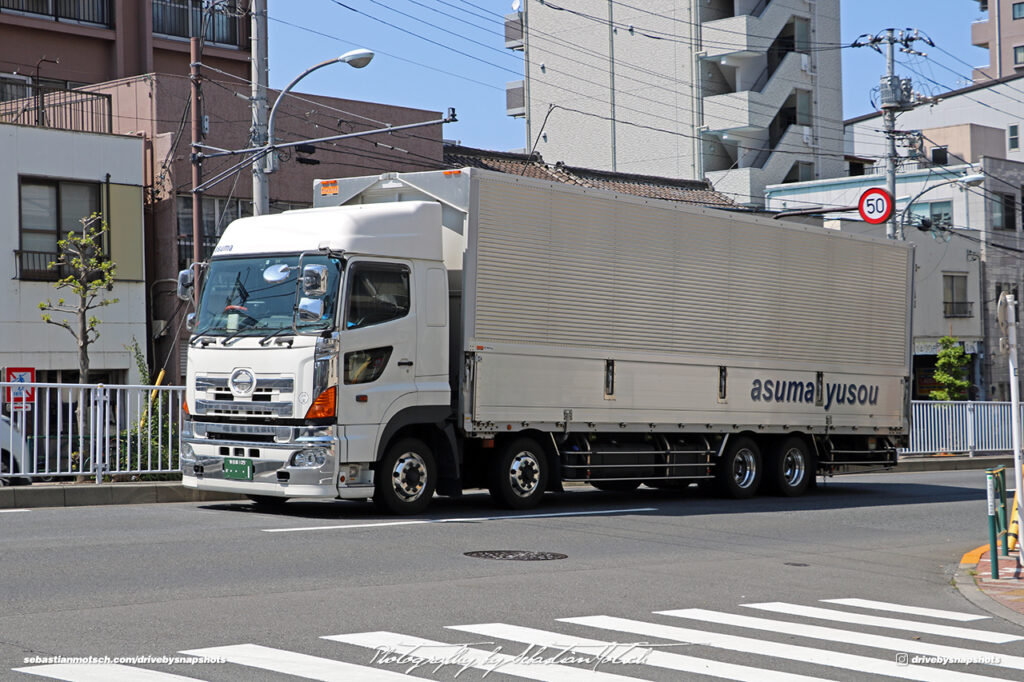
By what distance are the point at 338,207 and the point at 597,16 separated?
147 feet

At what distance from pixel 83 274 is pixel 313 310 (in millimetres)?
12426

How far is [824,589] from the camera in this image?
36.2ft

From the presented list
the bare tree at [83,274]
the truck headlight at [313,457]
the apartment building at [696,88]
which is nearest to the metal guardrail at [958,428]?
the apartment building at [696,88]

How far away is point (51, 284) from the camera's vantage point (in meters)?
28.5

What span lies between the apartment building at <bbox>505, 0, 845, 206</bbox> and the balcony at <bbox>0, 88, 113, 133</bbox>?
1044 inches

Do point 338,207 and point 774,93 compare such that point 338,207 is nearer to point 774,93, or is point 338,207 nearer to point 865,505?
point 865,505

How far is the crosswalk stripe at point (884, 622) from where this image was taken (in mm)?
8906

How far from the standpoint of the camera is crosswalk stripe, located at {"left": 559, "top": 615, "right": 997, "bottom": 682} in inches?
296

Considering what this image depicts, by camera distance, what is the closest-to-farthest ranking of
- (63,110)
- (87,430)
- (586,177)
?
(87,430) < (63,110) < (586,177)

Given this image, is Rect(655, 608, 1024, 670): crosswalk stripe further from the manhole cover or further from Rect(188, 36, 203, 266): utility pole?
Rect(188, 36, 203, 266): utility pole

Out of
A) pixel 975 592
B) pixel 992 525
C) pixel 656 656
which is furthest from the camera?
pixel 992 525

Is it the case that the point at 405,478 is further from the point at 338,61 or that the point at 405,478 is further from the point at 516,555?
the point at 338,61

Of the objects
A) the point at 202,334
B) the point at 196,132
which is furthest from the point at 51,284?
the point at 202,334

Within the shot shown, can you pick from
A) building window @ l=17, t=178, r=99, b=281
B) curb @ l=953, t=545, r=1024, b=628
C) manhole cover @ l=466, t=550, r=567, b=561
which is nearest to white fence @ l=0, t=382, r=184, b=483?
manhole cover @ l=466, t=550, r=567, b=561
